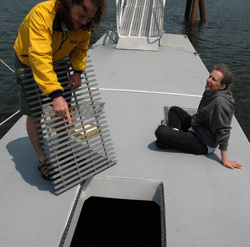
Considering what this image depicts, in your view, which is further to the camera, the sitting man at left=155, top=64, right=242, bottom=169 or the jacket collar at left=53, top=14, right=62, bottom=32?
the sitting man at left=155, top=64, right=242, bottom=169

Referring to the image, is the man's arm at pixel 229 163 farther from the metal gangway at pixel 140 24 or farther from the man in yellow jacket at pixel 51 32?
the metal gangway at pixel 140 24

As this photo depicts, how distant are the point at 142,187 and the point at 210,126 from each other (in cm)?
81

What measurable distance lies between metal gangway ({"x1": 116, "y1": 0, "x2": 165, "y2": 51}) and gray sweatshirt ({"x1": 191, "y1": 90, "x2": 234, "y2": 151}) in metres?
3.92

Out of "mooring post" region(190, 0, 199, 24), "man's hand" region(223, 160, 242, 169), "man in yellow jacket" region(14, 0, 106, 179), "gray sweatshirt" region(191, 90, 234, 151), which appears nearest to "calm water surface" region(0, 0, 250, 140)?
"mooring post" region(190, 0, 199, 24)

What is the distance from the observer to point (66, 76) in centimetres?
209

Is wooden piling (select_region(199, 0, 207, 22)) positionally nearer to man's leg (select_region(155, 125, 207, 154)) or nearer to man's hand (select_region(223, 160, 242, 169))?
man's leg (select_region(155, 125, 207, 154))

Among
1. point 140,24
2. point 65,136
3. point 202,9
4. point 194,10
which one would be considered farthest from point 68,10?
point 202,9

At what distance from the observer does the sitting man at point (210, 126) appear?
2.27 m

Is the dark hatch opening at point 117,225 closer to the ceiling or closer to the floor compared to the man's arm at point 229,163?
closer to the floor

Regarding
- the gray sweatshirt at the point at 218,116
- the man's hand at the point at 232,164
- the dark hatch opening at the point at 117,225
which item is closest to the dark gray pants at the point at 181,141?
the gray sweatshirt at the point at 218,116

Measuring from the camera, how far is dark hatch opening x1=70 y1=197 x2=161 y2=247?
7.93ft

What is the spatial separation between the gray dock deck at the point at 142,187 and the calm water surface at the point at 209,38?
2.43 meters

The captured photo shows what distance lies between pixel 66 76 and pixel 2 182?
3.27 ft

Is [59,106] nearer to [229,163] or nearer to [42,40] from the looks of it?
[42,40]
